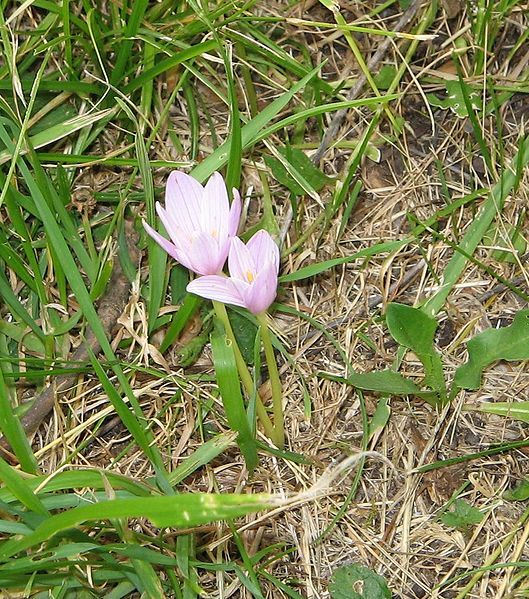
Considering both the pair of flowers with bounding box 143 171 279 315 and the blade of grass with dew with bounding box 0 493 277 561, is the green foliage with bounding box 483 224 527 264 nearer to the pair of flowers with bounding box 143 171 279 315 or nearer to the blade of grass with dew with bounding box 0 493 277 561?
the pair of flowers with bounding box 143 171 279 315

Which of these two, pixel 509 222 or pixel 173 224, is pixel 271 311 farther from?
pixel 509 222

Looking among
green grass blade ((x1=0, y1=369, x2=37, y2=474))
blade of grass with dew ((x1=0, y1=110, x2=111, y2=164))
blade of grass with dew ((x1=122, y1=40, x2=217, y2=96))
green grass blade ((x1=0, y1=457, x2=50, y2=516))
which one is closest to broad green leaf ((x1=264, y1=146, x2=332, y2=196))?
blade of grass with dew ((x1=122, y1=40, x2=217, y2=96))

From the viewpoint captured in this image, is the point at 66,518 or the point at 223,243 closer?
the point at 66,518

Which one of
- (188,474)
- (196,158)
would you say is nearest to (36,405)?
(188,474)

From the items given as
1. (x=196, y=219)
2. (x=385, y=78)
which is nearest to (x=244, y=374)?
(x=196, y=219)

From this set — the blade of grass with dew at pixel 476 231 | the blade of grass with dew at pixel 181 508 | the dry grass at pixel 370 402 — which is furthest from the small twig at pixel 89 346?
the blade of grass with dew at pixel 476 231

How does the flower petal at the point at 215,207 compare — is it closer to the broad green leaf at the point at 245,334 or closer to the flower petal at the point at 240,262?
the flower petal at the point at 240,262
